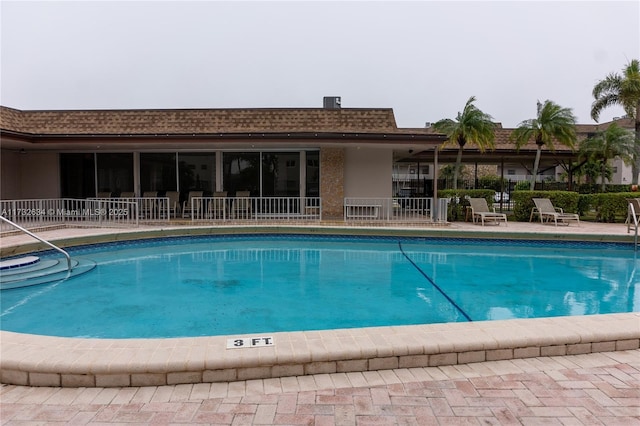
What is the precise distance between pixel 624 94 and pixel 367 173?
12.5m

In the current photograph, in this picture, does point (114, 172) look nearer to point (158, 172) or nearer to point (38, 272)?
point (158, 172)

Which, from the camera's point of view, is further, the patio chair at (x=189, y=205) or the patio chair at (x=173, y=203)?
the patio chair at (x=173, y=203)

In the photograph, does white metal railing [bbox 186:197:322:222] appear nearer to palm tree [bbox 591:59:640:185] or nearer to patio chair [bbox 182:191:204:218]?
patio chair [bbox 182:191:204:218]

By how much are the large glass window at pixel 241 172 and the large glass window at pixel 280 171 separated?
0.91 ft

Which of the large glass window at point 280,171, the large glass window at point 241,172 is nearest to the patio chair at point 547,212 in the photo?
the large glass window at point 280,171

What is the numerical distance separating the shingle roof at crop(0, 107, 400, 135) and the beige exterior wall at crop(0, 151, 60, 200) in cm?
93

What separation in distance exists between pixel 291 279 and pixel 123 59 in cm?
A: 1613

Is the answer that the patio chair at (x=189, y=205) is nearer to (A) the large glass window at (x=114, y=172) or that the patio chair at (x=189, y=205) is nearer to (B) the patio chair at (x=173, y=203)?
(B) the patio chair at (x=173, y=203)

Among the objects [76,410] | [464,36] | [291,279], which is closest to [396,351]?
[76,410]

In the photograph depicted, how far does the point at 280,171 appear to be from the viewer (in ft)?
49.4

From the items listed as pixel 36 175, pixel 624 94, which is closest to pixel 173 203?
pixel 36 175

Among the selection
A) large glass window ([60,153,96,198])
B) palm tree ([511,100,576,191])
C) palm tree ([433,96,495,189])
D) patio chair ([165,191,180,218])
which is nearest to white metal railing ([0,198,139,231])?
patio chair ([165,191,180,218])

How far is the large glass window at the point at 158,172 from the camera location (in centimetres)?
1518

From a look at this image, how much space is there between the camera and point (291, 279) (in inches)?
308
